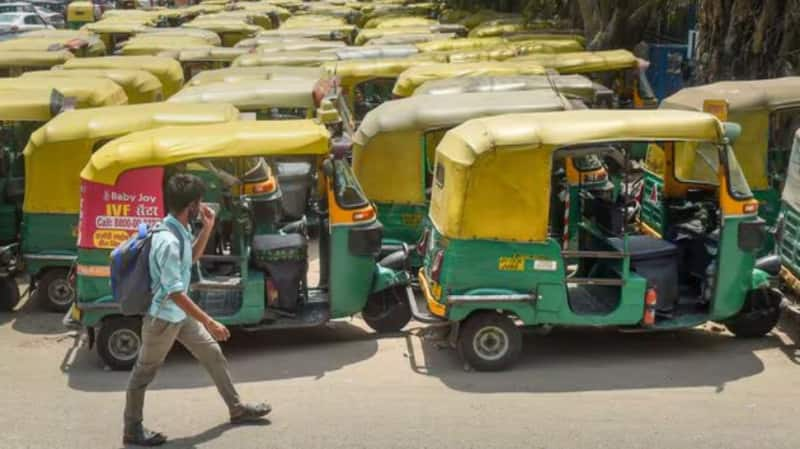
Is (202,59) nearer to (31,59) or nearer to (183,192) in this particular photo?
(31,59)

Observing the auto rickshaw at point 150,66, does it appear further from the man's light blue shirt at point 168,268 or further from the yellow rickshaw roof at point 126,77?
the man's light blue shirt at point 168,268

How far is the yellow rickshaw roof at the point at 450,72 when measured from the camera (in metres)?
14.3

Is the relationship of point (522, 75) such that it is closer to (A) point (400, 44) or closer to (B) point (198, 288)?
(B) point (198, 288)

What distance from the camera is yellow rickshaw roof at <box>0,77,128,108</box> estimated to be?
41.3 ft

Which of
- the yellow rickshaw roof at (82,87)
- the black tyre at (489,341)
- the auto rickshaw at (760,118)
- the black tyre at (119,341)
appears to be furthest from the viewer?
the yellow rickshaw roof at (82,87)

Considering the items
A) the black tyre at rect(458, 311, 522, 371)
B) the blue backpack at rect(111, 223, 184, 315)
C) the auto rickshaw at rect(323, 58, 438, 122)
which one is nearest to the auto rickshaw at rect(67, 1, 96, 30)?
the auto rickshaw at rect(323, 58, 438, 122)

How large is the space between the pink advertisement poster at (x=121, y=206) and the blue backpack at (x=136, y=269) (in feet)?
6.80

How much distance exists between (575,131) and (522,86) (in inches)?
179

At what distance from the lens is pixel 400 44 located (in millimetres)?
21969

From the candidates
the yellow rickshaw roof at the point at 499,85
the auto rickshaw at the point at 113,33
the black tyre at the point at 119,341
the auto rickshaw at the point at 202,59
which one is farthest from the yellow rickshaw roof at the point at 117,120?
the auto rickshaw at the point at 113,33

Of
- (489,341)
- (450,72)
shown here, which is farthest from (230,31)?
(489,341)

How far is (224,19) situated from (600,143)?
2295 centimetres

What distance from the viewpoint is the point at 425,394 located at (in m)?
8.23

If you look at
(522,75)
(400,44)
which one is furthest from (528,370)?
(400,44)
